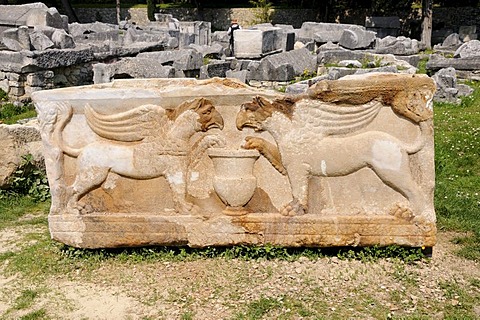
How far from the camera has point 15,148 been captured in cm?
620

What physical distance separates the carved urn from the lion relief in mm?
111

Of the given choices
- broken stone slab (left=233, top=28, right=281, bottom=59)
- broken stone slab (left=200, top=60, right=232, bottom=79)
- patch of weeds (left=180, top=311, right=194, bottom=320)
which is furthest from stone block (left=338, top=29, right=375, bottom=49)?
patch of weeds (left=180, top=311, right=194, bottom=320)

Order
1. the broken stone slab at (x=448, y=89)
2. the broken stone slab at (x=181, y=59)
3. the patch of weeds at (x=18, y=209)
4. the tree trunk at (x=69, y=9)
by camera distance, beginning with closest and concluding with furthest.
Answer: the patch of weeds at (x=18, y=209) < the broken stone slab at (x=448, y=89) < the broken stone slab at (x=181, y=59) < the tree trunk at (x=69, y=9)

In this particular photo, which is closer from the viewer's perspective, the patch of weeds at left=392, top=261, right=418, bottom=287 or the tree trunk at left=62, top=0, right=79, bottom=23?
the patch of weeds at left=392, top=261, right=418, bottom=287

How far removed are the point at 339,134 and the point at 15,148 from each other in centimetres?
379

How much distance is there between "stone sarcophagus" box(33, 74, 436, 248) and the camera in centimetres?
439

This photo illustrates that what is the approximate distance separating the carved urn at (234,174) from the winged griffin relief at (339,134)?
0.13m

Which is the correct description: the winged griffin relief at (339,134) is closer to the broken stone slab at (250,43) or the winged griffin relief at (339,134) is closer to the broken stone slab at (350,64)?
the broken stone slab at (350,64)

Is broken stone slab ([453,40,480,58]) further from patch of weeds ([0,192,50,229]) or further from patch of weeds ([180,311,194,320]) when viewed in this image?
patch of weeds ([180,311,194,320])

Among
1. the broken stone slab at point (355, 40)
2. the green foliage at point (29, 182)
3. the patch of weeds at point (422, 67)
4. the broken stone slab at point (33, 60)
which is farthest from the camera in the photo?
the broken stone slab at point (355, 40)

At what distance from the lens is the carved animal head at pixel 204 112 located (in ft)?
14.5

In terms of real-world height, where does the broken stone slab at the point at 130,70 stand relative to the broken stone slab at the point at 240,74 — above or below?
above

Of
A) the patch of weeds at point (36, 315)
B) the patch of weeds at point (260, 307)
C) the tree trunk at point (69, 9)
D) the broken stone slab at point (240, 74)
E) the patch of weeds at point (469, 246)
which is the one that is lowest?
the patch of weeds at point (36, 315)

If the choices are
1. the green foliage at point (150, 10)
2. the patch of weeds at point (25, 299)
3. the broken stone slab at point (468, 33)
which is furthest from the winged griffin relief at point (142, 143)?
the green foliage at point (150, 10)
